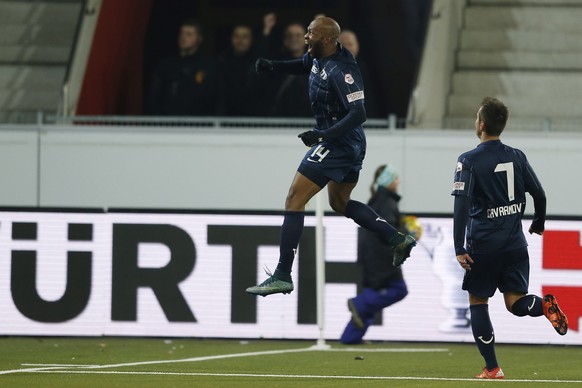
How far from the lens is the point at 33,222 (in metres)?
15.3

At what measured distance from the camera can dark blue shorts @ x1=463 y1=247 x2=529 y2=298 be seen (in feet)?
34.8

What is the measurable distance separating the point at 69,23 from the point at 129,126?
4.04m

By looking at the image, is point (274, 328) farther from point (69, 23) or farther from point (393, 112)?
point (69, 23)

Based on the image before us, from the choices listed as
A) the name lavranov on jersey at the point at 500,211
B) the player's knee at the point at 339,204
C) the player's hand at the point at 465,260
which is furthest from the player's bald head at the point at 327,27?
the player's hand at the point at 465,260

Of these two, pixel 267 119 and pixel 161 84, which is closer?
pixel 267 119

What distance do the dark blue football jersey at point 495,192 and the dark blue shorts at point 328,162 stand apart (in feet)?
2.74

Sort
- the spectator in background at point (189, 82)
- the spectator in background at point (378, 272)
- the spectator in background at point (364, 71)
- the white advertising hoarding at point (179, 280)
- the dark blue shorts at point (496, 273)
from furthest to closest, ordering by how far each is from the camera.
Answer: the spectator in background at point (189, 82)
the spectator in background at point (364, 71)
the white advertising hoarding at point (179, 280)
the spectator in background at point (378, 272)
the dark blue shorts at point (496, 273)

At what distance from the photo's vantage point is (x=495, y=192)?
10547mm

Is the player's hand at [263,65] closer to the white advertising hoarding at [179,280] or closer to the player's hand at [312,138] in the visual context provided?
the player's hand at [312,138]

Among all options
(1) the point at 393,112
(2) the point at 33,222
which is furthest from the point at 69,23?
(2) the point at 33,222

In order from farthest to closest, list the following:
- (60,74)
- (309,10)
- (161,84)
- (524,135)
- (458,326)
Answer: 1. (309,10)
2. (60,74)
3. (161,84)
4. (524,135)
5. (458,326)

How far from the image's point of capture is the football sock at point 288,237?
36.0 ft

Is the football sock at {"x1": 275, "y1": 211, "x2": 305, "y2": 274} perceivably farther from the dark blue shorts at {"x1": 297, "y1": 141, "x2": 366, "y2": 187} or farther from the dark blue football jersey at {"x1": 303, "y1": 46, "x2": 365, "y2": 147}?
the dark blue football jersey at {"x1": 303, "y1": 46, "x2": 365, "y2": 147}

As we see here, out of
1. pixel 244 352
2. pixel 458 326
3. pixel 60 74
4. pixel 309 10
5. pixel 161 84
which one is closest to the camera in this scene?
pixel 244 352
